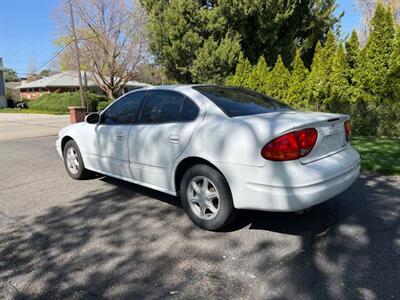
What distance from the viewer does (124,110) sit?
15.6 ft

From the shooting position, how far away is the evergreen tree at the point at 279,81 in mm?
12195

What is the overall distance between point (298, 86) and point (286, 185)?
9.47 meters

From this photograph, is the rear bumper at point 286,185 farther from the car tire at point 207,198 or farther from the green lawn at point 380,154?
the green lawn at point 380,154

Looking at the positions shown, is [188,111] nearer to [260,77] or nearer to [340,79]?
[340,79]

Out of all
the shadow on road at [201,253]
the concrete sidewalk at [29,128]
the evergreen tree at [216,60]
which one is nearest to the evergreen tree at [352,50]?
the evergreen tree at [216,60]

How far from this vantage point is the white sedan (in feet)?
10.2

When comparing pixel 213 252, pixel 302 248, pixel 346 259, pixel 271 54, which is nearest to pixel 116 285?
pixel 213 252

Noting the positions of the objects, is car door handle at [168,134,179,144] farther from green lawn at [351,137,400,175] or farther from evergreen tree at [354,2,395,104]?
evergreen tree at [354,2,395,104]

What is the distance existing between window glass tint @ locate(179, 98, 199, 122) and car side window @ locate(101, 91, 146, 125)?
0.85m

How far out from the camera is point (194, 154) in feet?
11.8

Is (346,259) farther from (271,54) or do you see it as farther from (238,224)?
(271,54)

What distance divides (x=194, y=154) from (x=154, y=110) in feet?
3.37

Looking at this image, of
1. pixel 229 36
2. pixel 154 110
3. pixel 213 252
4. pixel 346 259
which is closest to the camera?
pixel 346 259

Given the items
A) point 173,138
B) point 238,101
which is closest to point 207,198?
point 173,138
